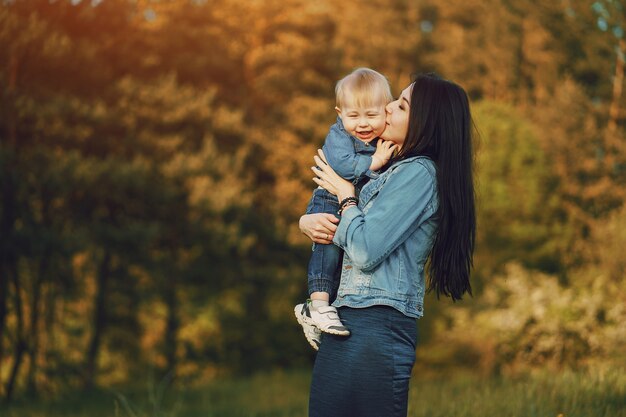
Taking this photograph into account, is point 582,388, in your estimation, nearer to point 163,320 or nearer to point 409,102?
point 409,102

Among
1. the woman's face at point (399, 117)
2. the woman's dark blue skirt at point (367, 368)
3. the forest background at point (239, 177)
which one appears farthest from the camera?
the forest background at point (239, 177)

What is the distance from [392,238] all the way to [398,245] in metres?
0.07

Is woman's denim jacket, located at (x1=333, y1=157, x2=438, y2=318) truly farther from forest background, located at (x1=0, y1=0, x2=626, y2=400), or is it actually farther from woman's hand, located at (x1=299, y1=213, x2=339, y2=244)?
forest background, located at (x1=0, y1=0, x2=626, y2=400)

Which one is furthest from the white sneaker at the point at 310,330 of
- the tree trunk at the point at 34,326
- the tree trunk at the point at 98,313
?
the tree trunk at the point at 98,313

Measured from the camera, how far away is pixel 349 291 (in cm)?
241

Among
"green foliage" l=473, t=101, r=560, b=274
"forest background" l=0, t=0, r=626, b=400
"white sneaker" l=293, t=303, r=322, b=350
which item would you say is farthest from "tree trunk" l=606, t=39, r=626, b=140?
"white sneaker" l=293, t=303, r=322, b=350

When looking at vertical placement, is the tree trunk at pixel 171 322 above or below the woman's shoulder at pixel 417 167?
below

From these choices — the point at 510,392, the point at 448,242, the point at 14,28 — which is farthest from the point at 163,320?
the point at 448,242

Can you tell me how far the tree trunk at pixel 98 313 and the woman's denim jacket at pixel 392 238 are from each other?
18.1 meters

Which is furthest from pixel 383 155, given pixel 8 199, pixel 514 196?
pixel 514 196

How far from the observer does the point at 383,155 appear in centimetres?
273

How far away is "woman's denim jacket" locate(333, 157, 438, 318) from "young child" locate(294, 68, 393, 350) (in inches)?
7.1

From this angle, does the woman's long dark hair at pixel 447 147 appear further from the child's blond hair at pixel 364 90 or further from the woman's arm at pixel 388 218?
the child's blond hair at pixel 364 90

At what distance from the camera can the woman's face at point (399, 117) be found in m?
2.55
